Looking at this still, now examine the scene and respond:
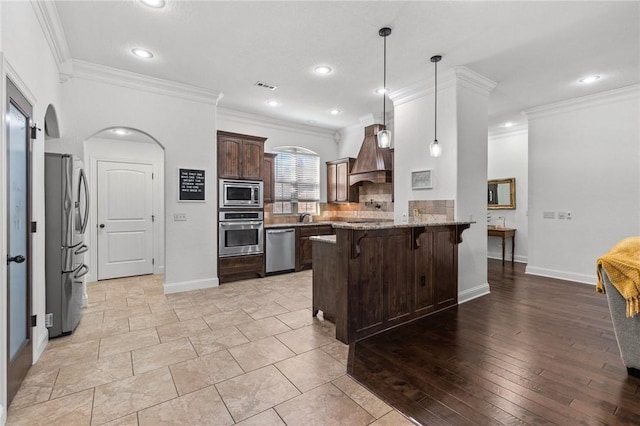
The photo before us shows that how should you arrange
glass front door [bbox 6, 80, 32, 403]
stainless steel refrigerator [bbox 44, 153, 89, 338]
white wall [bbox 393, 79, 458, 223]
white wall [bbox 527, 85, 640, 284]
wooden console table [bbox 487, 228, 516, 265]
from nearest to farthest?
glass front door [bbox 6, 80, 32, 403]
stainless steel refrigerator [bbox 44, 153, 89, 338]
white wall [bbox 393, 79, 458, 223]
white wall [bbox 527, 85, 640, 284]
wooden console table [bbox 487, 228, 516, 265]

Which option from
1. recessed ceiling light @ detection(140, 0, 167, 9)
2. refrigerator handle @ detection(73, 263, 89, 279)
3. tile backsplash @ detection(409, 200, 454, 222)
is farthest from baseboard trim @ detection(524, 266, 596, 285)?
refrigerator handle @ detection(73, 263, 89, 279)

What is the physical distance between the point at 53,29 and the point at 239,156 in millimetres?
2731

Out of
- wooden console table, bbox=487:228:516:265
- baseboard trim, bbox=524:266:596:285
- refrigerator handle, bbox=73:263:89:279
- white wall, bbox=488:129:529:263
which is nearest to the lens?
refrigerator handle, bbox=73:263:89:279

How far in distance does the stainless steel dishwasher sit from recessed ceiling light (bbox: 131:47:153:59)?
3164 mm

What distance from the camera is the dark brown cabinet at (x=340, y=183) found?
21.7 ft

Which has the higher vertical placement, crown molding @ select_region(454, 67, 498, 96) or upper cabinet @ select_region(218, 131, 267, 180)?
crown molding @ select_region(454, 67, 498, 96)

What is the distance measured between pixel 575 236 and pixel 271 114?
5898mm

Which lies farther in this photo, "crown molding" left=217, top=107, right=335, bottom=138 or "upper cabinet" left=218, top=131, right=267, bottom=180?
"crown molding" left=217, top=107, right=335, bottom=138

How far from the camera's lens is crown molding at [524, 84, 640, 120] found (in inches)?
181

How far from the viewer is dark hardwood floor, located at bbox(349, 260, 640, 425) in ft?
6.28

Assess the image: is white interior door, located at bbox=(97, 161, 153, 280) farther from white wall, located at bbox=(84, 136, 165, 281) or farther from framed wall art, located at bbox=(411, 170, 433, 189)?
framed wall art, located at bbox=(411, 170, 433, 189)

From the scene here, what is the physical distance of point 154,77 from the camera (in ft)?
13.9

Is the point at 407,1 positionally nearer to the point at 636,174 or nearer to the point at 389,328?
the point at 389,328

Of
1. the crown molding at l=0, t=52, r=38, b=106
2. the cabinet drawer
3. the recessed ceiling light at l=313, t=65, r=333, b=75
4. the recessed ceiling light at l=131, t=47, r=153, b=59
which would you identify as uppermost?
the recessed ceiling light at l=313, t=65, r=333, b=75
